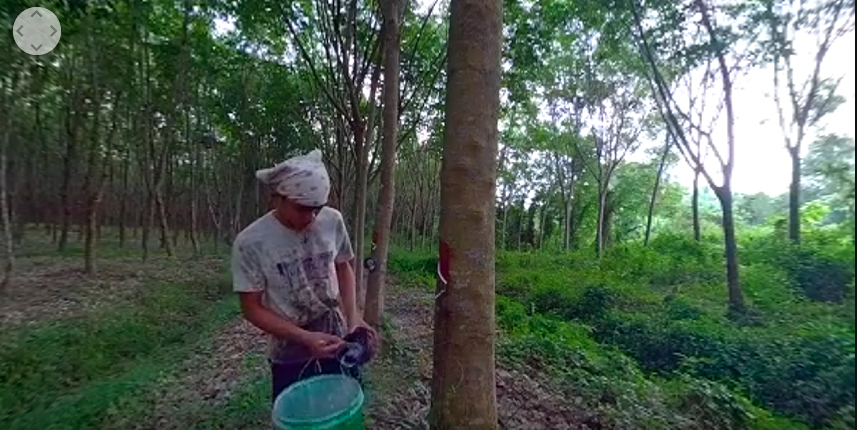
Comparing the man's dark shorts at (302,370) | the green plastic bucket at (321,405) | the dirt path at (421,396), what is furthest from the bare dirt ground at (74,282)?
the green plastic bucket at (321,405)

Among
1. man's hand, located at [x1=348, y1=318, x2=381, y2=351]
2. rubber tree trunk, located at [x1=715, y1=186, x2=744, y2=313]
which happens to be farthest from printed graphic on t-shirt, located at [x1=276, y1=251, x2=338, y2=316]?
rubber tree trunk, located at [x1=715, y1=186, x2=744, y2=313]

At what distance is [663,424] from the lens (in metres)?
3.77

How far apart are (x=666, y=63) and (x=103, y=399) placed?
1054cm

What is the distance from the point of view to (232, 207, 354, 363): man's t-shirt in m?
2.28

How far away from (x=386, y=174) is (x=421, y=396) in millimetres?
2568

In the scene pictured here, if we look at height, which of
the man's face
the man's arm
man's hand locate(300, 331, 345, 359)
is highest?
the man's face

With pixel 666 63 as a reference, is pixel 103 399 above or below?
below

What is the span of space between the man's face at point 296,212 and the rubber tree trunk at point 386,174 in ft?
10.9

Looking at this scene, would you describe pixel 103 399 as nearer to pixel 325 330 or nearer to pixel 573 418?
pixel 325 330

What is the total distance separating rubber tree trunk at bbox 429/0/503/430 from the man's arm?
400 mm

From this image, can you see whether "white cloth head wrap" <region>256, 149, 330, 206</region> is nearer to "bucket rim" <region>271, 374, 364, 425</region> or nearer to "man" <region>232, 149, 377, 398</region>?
"man" <region>232, 149, 377, 398</region>

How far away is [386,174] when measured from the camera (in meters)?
6.00

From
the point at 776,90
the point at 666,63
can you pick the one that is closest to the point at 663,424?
the point at 776,90

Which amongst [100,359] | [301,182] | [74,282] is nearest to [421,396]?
[301,182]
